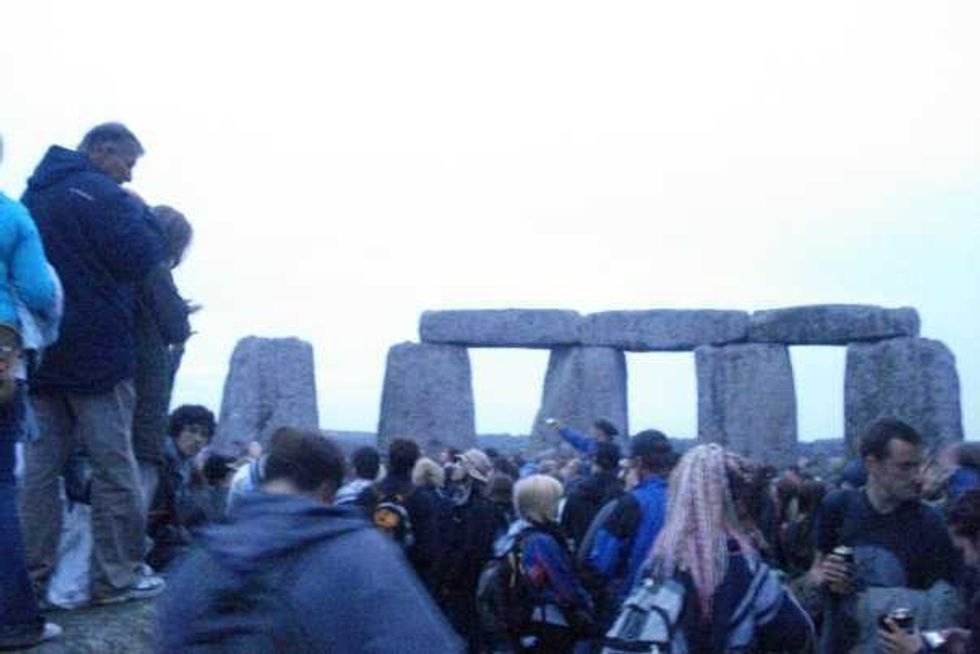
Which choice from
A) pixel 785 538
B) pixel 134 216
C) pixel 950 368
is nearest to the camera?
pixel 134 216

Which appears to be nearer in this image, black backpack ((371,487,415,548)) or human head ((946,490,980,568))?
human head ((946,490,980,568))

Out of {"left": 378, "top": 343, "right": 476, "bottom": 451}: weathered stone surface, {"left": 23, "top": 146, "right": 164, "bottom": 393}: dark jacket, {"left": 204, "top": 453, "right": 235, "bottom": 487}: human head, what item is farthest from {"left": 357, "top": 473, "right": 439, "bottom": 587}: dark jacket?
{"left": 378, "top": 343, "right": 476, "bottom": 451}: weathered stone surface

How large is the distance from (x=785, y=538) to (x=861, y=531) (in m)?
4.46

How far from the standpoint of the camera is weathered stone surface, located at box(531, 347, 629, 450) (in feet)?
77.2

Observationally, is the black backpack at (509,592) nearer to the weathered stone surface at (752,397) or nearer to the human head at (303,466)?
the human head at (303,466)

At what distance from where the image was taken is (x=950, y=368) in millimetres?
22391

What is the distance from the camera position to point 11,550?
571 centimetres

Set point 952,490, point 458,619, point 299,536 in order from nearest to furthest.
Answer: point 299,536 < point 952,490 < point 458,619

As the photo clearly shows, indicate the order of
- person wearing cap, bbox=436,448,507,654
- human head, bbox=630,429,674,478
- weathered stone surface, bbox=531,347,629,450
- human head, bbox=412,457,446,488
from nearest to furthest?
human head, bbox=630,429,674,478, person wearing cap, bbox=436,448,507,654, human head, bbox=412,457,446,488, weathered stone surface, bbox=531,347,629,450

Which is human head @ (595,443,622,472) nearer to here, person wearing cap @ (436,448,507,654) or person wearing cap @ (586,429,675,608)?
person wearing cap @ (436,448,507,654)

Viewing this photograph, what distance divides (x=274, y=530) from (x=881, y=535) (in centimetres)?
335

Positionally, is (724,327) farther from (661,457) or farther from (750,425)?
(661,457)

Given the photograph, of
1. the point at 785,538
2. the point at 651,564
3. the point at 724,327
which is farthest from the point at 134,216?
the point at 724,327

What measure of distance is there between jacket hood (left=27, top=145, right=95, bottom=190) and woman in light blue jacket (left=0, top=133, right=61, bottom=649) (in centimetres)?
85
